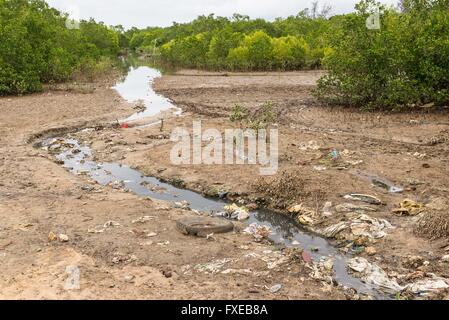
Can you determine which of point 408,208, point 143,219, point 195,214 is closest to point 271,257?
point 195,214

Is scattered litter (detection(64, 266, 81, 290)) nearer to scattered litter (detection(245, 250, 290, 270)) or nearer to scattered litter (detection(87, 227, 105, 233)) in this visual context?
scattered litter (detection(87, 227, 105, 233))

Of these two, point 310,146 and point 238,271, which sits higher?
point 310,146

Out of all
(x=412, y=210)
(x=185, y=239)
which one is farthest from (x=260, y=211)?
(x=412, y=210)

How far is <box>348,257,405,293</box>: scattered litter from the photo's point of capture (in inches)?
189

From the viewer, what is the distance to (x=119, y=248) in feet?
18.2

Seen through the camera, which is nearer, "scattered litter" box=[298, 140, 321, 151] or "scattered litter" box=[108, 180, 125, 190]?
"scattered litter" box=[108, 180, 125, 190]

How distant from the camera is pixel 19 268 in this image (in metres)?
5.02

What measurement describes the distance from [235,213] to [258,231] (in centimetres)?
77

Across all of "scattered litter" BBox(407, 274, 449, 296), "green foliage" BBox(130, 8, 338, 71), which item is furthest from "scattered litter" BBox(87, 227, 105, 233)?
"green foliage" BBox(130, 8, 338, 71)

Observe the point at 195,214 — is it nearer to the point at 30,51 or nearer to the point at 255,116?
the point at 255,116

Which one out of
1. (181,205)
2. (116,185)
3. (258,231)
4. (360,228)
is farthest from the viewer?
(116,185)

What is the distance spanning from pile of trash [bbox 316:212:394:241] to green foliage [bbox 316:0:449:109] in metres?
8.13
